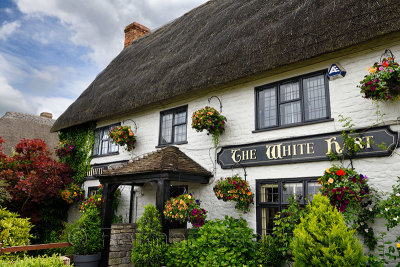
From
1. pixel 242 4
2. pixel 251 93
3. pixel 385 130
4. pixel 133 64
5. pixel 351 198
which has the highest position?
pixel 242 4

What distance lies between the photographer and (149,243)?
6.75 meters

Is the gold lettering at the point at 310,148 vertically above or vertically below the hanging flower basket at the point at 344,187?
above

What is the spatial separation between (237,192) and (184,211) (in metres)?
1.35

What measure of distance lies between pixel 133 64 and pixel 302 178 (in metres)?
9.67

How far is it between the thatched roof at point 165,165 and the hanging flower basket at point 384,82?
15.0ft

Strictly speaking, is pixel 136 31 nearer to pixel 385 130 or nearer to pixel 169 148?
pixel 169 148

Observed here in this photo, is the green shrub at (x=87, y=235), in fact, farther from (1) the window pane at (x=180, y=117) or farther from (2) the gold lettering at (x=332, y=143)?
(2) the gold lettering at (x=332, y=143)

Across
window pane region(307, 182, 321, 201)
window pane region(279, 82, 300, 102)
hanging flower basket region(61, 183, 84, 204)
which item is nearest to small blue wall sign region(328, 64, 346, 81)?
window pane region(279, 82, 300, 102)

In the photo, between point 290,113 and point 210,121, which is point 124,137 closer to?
point 210,121

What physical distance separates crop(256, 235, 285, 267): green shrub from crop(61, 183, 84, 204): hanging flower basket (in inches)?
338

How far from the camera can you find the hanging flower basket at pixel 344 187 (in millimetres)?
5422

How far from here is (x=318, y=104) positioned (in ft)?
22.9

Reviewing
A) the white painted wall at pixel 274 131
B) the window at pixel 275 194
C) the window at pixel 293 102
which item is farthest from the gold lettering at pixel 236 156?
the window at pixel 293 102

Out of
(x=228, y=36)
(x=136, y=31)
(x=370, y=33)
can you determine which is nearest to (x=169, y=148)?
(x=228, y=36)
